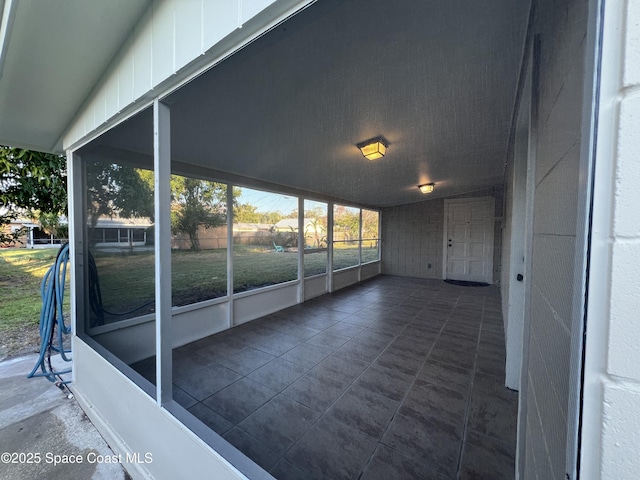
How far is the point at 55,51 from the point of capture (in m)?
1.41

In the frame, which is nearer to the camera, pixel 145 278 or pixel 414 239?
pixel 145 278

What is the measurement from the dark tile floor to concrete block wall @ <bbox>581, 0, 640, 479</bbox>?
1.59 m

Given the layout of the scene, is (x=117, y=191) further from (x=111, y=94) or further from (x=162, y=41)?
(x=162, y=41)

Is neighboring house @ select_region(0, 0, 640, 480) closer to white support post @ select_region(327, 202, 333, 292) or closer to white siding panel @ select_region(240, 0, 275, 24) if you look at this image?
white siding panel @ select_region(240, 0, 275, 24)

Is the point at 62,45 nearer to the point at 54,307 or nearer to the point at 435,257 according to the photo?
the point at 54,307

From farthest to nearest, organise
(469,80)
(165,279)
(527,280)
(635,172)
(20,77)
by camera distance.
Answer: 1. (469,80)
2. (20,77)
3. (165,279)
4. (527,280)
5. (635,172)

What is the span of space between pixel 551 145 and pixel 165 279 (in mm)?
1708

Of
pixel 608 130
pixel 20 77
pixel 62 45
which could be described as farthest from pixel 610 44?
pixel 20 77

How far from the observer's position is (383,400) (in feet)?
6.82

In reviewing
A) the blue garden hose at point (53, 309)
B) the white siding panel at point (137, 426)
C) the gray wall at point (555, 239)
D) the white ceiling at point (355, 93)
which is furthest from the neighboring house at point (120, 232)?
the gray wall at point (555, 239)

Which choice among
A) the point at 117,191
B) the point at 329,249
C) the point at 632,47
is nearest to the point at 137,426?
the point at 117,191

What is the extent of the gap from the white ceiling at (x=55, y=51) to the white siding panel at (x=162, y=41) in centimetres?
11

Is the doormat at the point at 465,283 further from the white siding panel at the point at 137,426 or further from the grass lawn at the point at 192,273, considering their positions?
the white siding panel at the point at 137,426

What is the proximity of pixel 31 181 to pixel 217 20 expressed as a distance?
177 inches
